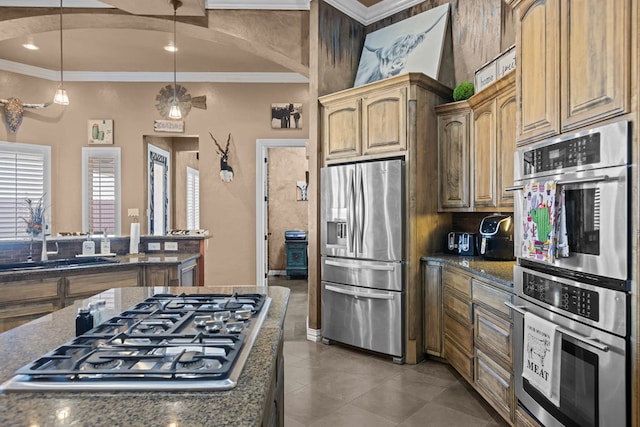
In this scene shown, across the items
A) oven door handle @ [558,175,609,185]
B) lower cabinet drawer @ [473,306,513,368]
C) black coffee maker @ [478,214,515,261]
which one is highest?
oven door handle @ [558,175,609,185]

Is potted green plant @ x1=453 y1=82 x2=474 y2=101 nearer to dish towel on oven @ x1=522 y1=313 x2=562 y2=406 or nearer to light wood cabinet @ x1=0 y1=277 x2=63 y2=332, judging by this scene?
dish towel on oven @ x1=522 y1=313 x2=562 y2=406

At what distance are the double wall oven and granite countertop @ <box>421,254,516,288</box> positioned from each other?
16.9 inches

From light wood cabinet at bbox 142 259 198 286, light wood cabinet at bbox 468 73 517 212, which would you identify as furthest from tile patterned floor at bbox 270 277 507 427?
light wood cabinet at bbox 468 73 517 212

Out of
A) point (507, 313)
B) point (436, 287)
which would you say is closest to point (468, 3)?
point (436, 287)

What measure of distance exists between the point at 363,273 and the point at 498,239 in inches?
46.5

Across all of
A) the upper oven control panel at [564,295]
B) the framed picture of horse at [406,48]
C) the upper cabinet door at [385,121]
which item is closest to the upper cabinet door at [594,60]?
the upper oven control panel at [564,295]

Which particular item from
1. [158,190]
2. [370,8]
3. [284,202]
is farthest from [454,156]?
[284,202]

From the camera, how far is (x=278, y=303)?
5.89 ft

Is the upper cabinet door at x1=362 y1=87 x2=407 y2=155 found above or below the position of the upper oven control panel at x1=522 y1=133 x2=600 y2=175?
above

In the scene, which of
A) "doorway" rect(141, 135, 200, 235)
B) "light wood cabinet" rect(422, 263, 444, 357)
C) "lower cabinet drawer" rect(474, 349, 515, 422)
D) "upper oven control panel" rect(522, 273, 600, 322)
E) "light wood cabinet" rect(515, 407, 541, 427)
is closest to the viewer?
"upper oven control panel" rect(522, 273, 600, 322)

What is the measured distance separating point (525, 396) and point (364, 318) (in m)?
1.74

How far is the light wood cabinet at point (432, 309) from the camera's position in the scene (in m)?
3.49

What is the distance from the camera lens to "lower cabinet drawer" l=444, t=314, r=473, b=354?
296cm

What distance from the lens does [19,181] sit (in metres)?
5.70
